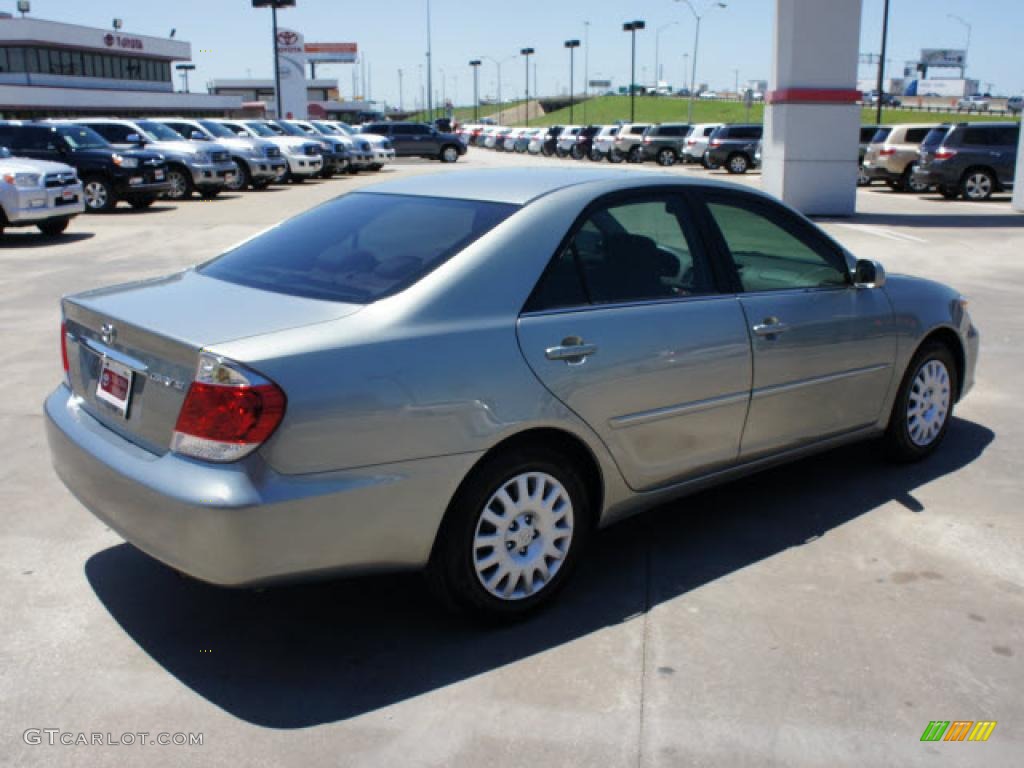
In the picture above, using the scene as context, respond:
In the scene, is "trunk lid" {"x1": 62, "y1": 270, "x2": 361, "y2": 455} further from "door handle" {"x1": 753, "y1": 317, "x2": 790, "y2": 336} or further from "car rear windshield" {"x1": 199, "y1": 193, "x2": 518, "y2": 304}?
"door handle" {"x1": 753, "y1": 317, "x2": 790, "y2": 336}

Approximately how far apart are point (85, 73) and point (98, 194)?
193ft

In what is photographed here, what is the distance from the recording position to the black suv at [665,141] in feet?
130

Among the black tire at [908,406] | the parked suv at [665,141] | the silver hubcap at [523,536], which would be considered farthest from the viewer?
the parked suv at [665,141]

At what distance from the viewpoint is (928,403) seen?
5582 millimetres

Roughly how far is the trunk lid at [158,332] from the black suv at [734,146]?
32693 millimetres

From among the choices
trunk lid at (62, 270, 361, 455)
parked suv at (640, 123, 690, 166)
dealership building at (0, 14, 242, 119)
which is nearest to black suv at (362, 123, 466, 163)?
parked suv at (640, 123, 690, 166)

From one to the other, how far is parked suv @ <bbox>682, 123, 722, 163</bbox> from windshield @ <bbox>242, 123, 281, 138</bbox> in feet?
47.4

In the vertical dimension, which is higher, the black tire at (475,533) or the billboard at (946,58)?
the billboard at (946,58)

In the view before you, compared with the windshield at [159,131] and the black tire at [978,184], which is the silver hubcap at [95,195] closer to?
the windshield at [159,131]

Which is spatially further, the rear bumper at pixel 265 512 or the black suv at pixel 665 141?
the black suv at pixel 665 141

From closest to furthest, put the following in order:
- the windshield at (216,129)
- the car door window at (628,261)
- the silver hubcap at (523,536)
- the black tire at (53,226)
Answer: the silver hubcap at (523,536) < the car door window at (628,261) < the black tire at (53,226) < the windshield at (216,129)

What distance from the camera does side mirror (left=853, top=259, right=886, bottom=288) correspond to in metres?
4.99

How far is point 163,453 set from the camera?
337cm

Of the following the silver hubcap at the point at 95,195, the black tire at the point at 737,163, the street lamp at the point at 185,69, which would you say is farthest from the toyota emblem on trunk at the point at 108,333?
the street lamp at the point at 185,69
